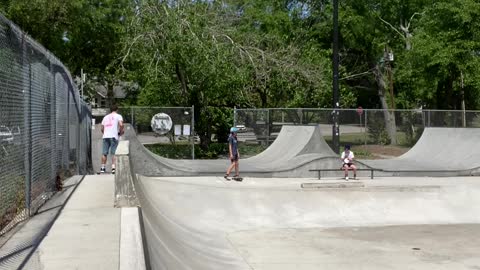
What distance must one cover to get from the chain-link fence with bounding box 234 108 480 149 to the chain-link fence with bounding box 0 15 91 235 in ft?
41.8

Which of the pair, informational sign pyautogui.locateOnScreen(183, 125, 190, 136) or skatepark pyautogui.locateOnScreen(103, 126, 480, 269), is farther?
informational sign pyautogui.locateOnScreen(183, 125, 190, 136)

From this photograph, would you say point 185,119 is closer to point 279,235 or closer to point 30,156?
point 279,235

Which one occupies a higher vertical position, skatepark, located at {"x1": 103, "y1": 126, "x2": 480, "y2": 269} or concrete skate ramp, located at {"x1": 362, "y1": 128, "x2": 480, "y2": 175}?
concrete skate ramp, located at {"x1": 362, "y1": 128, "x2": 480, "y2": 175}

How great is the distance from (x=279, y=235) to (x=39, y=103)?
18.3 feet

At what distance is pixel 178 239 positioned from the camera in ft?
29.8

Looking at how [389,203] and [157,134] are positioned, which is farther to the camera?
[157,134]

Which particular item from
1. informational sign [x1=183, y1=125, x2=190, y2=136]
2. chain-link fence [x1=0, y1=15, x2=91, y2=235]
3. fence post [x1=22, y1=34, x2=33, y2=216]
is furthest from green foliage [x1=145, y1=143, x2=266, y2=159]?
fence post [x1=22, y1=34, x2=33, y2=216]

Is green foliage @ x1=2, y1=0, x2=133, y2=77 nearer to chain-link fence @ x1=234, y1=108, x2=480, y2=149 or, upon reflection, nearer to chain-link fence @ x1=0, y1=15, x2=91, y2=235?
chain-link fence @ x1=234, y1=108, x2=480, y2=149

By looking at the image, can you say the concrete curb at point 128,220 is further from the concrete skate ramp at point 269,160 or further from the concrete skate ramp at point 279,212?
the concrete skate ramp at point 269,160

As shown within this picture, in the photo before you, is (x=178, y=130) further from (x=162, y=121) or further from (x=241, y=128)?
(x=241, y=128)

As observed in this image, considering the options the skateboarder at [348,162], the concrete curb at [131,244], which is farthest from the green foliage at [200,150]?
the concrete curb at [131,244]

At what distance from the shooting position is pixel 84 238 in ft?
20.4

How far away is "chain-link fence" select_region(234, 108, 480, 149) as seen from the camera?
23148 mm

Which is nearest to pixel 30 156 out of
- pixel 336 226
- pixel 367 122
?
pixel 336 226
